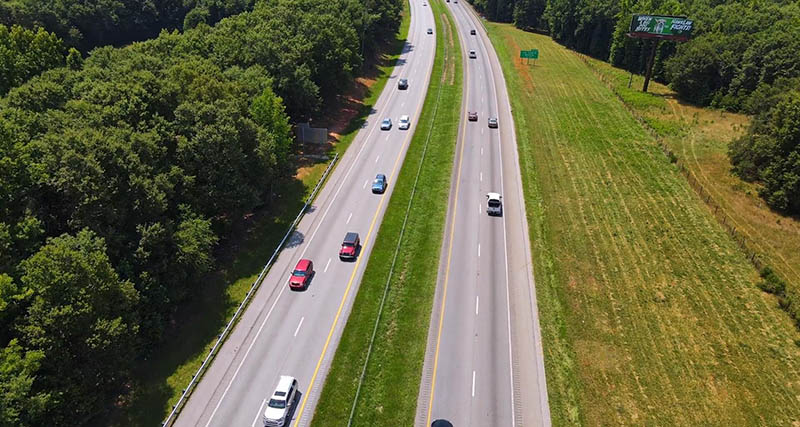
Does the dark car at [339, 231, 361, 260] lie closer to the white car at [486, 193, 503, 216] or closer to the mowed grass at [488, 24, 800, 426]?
the white car at [486, 193, 503, 216]

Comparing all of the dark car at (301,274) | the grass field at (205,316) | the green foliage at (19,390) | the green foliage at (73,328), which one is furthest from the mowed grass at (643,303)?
the green foliage at (19,390)

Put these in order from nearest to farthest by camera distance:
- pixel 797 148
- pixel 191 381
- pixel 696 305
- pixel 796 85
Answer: pixel 191 381 < pixel 696 305 < pixel 797 148 < pixel 796 85

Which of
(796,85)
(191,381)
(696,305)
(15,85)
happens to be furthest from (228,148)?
(796,85)

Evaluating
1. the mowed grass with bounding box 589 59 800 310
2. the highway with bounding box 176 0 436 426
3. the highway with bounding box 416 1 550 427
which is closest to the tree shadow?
the highway with bounding box 176 0 436 426

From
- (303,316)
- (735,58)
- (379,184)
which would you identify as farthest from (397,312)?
(735,58)

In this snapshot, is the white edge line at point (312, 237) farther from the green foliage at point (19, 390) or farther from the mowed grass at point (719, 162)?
the mowed grass at point (719, 162)

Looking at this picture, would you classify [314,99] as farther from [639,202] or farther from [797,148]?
[797,148]

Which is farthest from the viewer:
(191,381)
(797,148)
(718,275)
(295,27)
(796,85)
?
(295,27)
